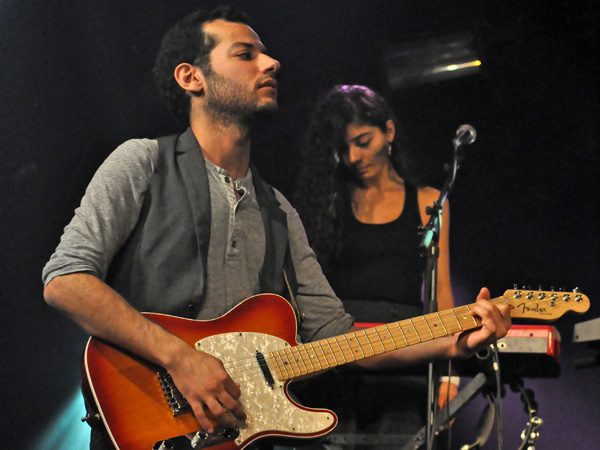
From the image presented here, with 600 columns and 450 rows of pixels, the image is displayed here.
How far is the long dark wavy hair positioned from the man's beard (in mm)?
916

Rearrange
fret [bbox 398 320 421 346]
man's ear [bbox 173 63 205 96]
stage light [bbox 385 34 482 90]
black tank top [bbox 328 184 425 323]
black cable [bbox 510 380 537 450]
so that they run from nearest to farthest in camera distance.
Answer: fret [bbox 398 320 421 346], black cable [bbox 510 380 537 450], man's ear [bbox 173 63 205 96], black tank top [bbox 328 184 425 323], stage light [bbox 385 34 482 90]

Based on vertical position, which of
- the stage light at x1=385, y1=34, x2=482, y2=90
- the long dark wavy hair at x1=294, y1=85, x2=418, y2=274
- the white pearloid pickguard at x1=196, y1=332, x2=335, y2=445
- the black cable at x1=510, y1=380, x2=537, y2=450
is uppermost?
the stage light at x1=385, y1=34, x2=482, y2=90

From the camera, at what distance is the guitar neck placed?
2115 millimetres

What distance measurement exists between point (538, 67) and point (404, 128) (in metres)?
0.88

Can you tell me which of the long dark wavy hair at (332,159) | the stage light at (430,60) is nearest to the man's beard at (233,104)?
the long dark wavy hair at (332,159)

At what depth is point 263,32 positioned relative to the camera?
3.73 m

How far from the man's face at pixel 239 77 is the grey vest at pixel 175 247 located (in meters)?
0.25

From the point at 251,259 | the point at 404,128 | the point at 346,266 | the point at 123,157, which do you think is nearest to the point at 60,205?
the point at 123,157

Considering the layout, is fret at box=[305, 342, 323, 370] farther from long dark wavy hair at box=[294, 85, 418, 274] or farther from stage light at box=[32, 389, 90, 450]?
stage light at box=[32, 389, 90, 450]

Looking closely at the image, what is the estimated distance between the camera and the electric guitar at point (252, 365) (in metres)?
1.79

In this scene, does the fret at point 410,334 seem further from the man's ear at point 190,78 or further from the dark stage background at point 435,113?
the dark stage background at point 435,113

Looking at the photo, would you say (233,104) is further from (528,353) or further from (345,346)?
(528,353)

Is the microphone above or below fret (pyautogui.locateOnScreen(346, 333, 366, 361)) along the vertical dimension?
above

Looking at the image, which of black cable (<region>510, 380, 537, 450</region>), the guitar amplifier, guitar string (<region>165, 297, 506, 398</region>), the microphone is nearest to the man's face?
the microphone
